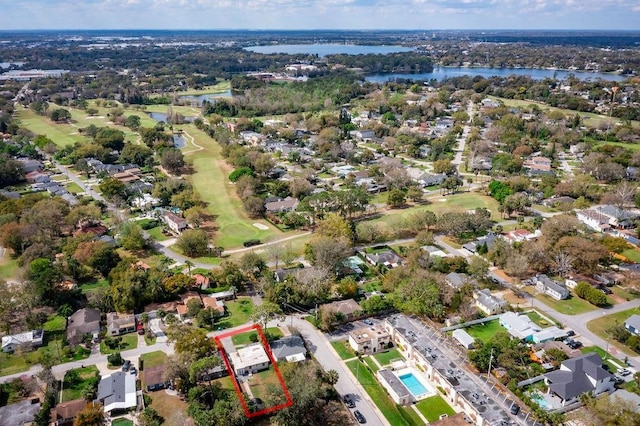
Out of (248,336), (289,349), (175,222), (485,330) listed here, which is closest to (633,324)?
(485,330)

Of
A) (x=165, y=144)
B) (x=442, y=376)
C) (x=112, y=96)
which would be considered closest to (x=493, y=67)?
(x=112, y=96)

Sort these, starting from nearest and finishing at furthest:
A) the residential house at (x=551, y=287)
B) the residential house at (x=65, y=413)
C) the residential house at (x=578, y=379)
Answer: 1. the residential house at (x=65, y=413)
2. the residential house at (x=578, y=379)
3. the residential house at (x=551, y=287)

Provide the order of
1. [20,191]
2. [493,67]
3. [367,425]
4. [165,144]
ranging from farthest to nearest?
[493,67]
[165,144]
[20,191]
[367,425]

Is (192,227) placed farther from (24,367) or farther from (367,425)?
(367,425)

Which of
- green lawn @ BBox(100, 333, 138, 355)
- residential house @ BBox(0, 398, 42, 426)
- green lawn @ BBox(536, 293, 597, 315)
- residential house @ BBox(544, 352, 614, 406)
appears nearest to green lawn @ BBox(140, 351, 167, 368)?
green lawn @ BBox(100, 333, 138, 355)

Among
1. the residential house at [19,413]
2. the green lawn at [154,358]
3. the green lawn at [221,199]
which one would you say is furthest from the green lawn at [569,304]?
the residential house at [19,413]

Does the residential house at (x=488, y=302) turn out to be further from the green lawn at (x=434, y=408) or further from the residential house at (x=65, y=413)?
the residential house at (x=65, y=413)

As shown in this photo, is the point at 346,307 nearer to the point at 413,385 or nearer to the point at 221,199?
the point at 413,385
